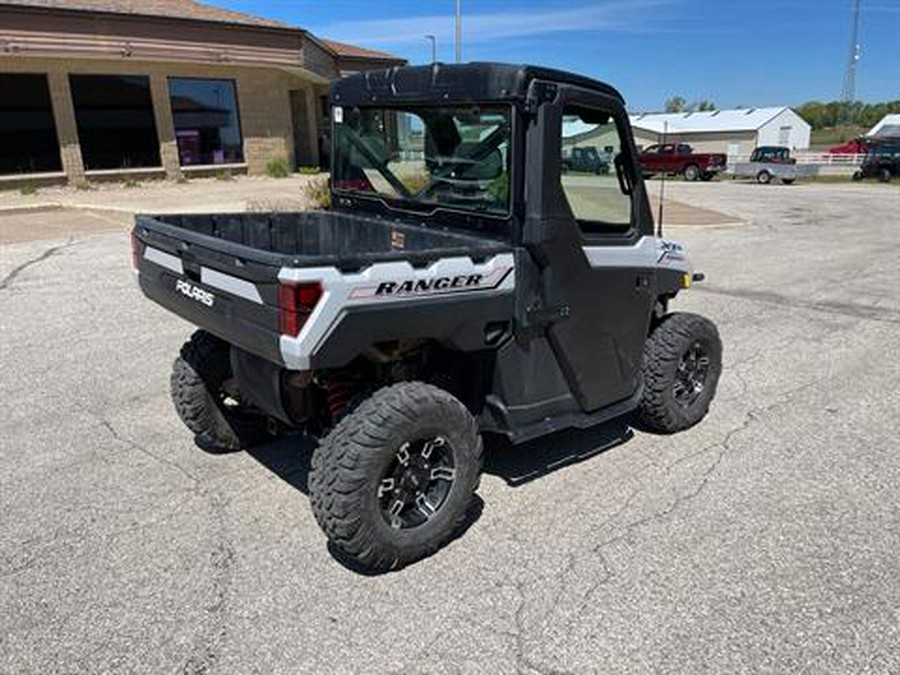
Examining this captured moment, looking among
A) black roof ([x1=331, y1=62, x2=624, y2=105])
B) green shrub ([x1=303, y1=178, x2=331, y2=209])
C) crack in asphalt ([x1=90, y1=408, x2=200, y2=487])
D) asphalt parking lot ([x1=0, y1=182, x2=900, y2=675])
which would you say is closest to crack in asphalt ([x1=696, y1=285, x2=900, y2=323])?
asphalt parking lot ([x1=0, y1=182, x2=900, y2=675])

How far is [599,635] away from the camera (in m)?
2.91

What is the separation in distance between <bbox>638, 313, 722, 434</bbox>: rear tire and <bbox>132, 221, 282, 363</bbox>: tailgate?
2.56 meters

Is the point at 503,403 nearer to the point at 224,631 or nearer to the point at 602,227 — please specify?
the point at 602,227

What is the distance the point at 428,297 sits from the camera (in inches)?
125

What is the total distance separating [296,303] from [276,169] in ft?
75.3

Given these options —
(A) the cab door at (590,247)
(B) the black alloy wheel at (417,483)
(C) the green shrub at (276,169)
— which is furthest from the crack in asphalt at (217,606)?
(C) the green shrub at (276,169)

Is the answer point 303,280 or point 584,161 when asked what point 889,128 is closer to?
point 584,161

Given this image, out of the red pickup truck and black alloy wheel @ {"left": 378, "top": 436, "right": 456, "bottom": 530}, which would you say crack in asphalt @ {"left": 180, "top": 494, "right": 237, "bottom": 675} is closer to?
black alloy wheel @ {"left": 378, "top": 436, "right": 456, "bottom": 530}

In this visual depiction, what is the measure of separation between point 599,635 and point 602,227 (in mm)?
2079

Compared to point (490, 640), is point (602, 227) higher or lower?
higher

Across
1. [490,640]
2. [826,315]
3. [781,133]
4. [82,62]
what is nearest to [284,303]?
[490,640]

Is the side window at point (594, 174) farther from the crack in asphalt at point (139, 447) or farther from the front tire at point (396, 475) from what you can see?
the crack in asphalt at point (139, 447)

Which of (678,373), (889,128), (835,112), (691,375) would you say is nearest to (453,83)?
(678,373)

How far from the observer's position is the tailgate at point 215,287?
295cm
